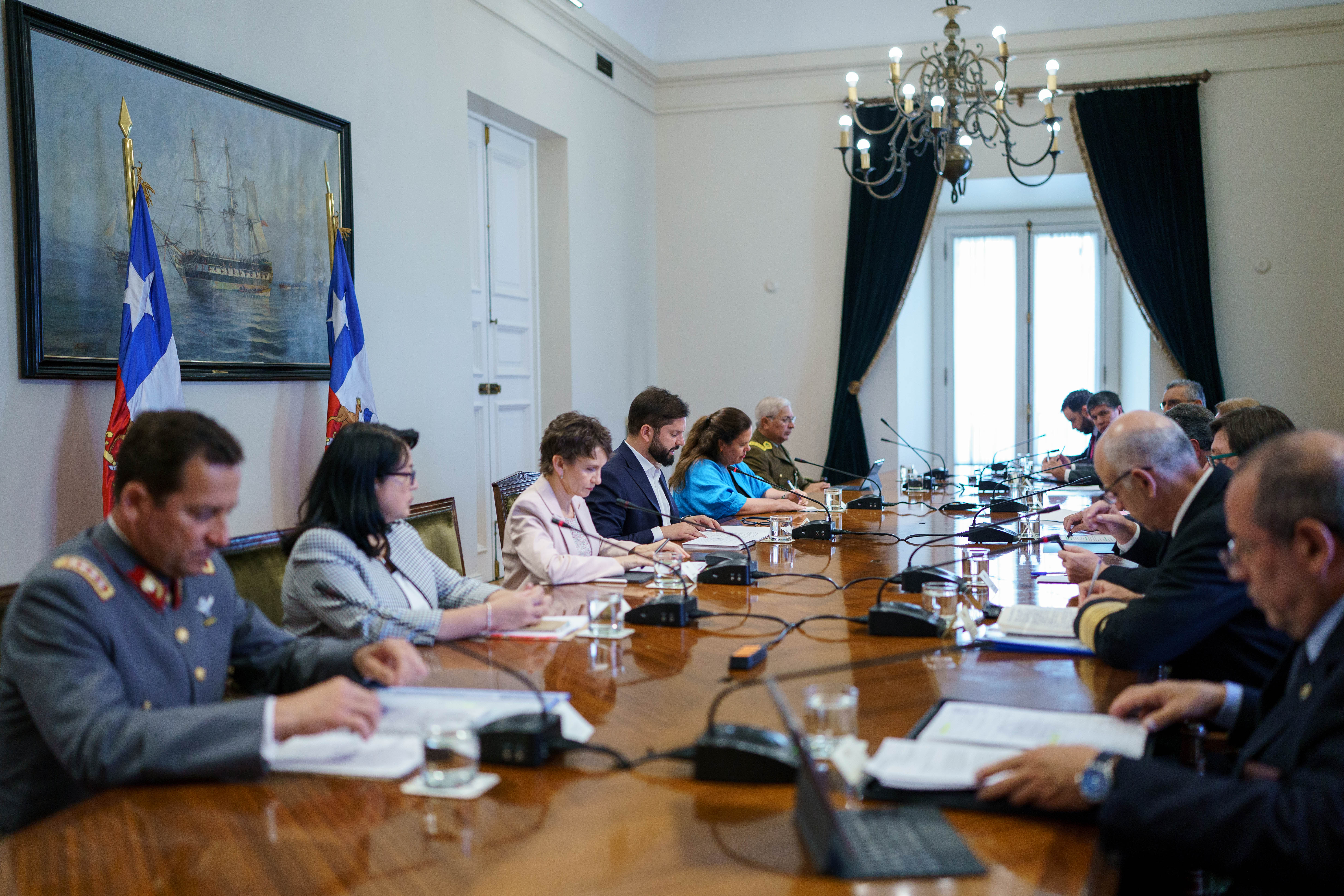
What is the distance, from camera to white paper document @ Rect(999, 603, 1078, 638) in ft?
6.75

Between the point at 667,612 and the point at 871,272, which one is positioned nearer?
the point at 667,612

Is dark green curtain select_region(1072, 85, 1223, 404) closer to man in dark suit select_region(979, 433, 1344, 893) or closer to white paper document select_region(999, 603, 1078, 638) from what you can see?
white paper document select_region(999, 603, 1078, 638)

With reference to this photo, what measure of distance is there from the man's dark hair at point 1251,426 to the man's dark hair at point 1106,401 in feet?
8.67

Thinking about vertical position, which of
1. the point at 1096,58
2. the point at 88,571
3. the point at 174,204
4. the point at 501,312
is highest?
the point at 1096,58

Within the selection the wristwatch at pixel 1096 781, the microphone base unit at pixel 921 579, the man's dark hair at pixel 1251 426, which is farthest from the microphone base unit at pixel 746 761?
the man's dark hair at pixel 1251 426

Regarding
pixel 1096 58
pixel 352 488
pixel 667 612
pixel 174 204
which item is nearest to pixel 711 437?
pixel 174 204

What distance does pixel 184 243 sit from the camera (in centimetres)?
354

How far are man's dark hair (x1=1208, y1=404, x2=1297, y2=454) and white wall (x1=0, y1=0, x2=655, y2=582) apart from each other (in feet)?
11.1

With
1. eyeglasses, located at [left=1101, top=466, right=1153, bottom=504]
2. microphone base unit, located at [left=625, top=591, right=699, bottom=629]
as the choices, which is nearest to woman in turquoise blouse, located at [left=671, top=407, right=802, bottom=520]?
microphone base unit, located at [left=625, top=591, right=699, bottom=629]

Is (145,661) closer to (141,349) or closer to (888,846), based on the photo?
(888,846)

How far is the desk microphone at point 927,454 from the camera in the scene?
579 centimetres

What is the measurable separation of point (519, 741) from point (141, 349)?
7.92ft

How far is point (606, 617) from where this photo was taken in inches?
83.2

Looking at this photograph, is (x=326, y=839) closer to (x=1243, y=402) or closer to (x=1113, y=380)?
(x=1243, y=402)
